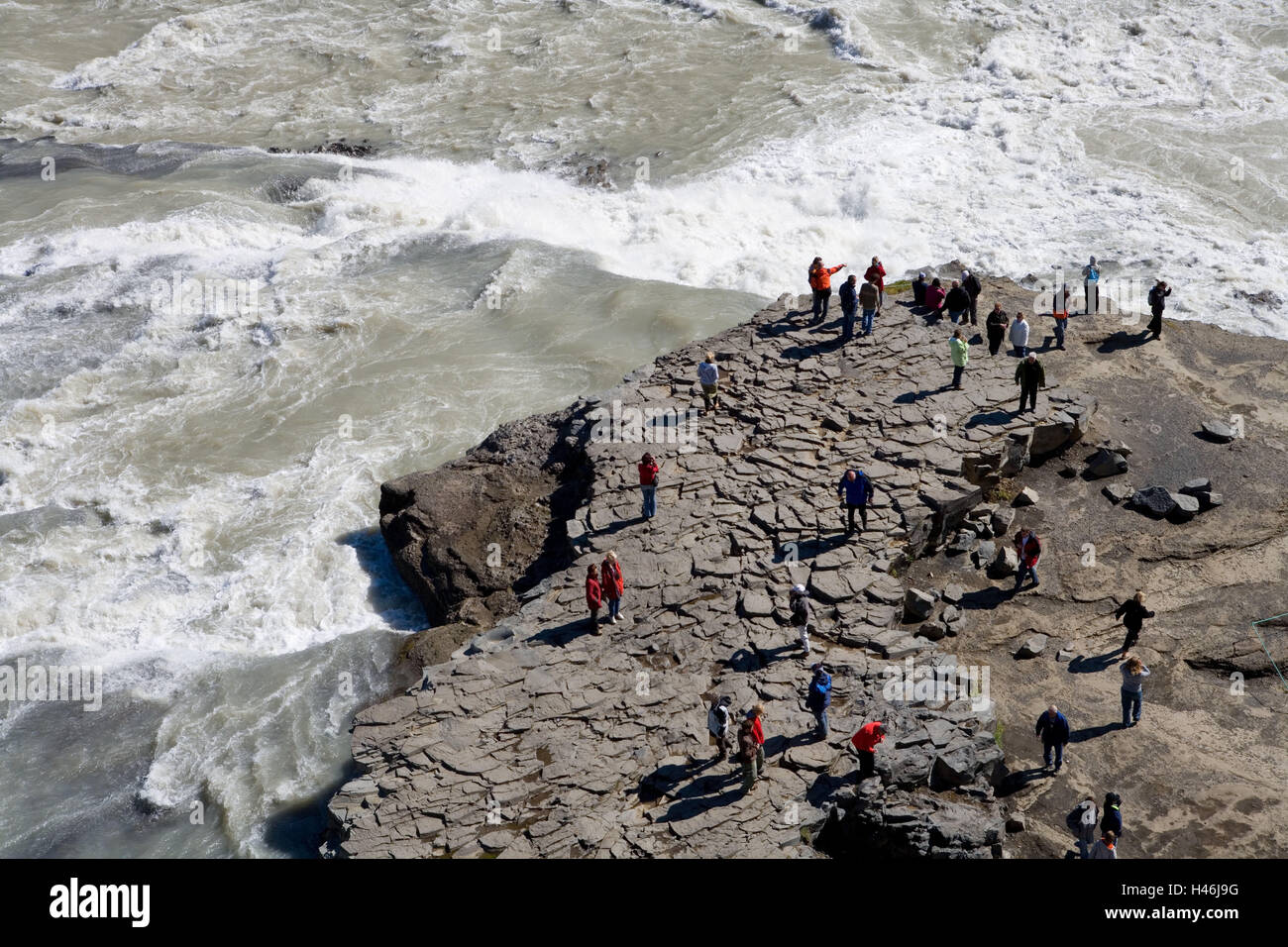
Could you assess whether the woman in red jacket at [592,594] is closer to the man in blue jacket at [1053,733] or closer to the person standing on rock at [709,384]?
the person standing on rock at [709,384]

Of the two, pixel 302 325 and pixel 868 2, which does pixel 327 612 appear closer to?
pixel 302 325

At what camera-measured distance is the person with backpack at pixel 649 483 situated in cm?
2039

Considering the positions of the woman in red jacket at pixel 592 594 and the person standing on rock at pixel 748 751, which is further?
the woman in red jacket at pixel 592 594

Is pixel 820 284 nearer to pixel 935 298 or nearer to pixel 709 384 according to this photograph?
pixel 935 298

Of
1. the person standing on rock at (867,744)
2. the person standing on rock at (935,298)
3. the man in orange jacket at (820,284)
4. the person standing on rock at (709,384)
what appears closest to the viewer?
the person standing on rock at (867,744)

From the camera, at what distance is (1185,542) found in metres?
21.1

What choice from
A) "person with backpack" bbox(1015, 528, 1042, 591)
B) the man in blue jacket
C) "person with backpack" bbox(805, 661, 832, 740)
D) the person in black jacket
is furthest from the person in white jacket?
"person with backpack" bbox(805, 661, 832, 740)

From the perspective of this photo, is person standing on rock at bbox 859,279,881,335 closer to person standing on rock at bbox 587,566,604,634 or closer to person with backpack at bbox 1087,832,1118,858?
person standing on rock at bbox 587,566,604,634

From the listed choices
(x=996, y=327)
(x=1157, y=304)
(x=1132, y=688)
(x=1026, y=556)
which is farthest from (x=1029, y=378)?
(x=1132, y=688)

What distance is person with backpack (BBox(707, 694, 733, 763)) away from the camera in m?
16.2

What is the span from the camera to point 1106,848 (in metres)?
15.3

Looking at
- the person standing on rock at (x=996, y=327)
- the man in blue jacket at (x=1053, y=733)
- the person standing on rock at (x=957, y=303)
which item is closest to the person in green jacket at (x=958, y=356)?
the person standing on rock at (x=996, y=327)

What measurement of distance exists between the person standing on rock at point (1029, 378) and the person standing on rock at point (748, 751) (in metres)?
10.2

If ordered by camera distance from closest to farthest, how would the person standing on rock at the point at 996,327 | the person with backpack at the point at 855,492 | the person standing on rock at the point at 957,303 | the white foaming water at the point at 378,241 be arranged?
the person with backpack at the point at 855,492 → the white foaming water at the point at 378,241 → the person standing on rock at the point at 996,327 → the person standing on rock at the point at 957,303
